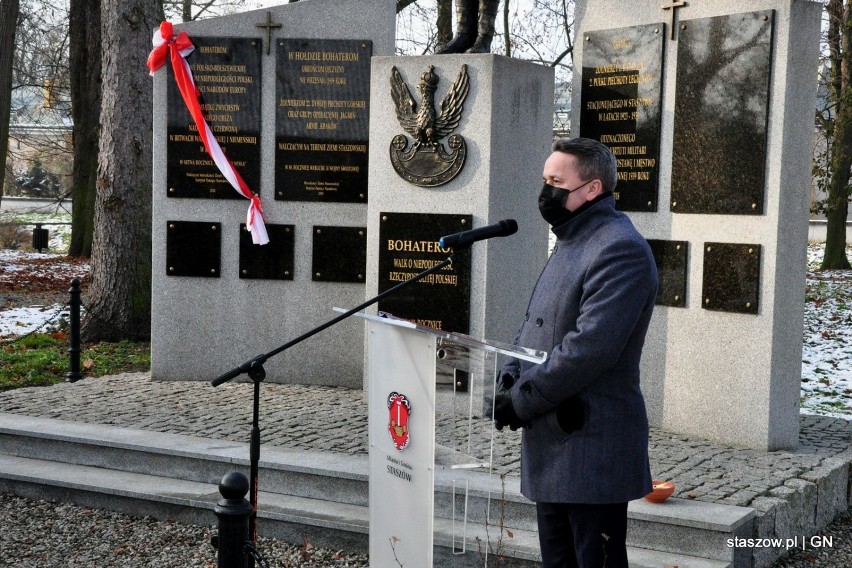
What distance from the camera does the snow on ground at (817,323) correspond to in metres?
8.84

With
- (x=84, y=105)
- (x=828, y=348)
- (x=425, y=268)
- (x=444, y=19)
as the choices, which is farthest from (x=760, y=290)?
(x=84, y=105)

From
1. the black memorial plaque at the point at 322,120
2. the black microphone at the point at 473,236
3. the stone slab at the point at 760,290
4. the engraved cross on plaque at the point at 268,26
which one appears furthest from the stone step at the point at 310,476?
the engraved cross on plaque at the point at 268,26

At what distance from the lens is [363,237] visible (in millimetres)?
8523

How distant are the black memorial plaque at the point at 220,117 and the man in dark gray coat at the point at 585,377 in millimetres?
5667

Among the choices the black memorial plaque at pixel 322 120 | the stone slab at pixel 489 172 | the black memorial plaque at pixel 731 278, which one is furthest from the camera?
the black memorial plaque at pixel 322 120

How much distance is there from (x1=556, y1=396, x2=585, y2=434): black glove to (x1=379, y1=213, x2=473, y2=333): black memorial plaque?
161 inches

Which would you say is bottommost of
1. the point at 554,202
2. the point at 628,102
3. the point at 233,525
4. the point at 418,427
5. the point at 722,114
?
the point at 233,525

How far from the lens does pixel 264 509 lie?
5.64 m

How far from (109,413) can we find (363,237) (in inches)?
97.2

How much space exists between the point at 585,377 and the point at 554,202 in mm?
606

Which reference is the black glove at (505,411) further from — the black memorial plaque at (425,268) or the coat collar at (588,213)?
the black memorial plaque at (425,268)

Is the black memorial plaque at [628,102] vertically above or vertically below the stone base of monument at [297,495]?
above

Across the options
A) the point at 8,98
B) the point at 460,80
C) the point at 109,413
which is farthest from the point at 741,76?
the point at 8,98

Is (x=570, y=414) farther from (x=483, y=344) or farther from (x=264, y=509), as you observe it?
(x=264, y=509)
